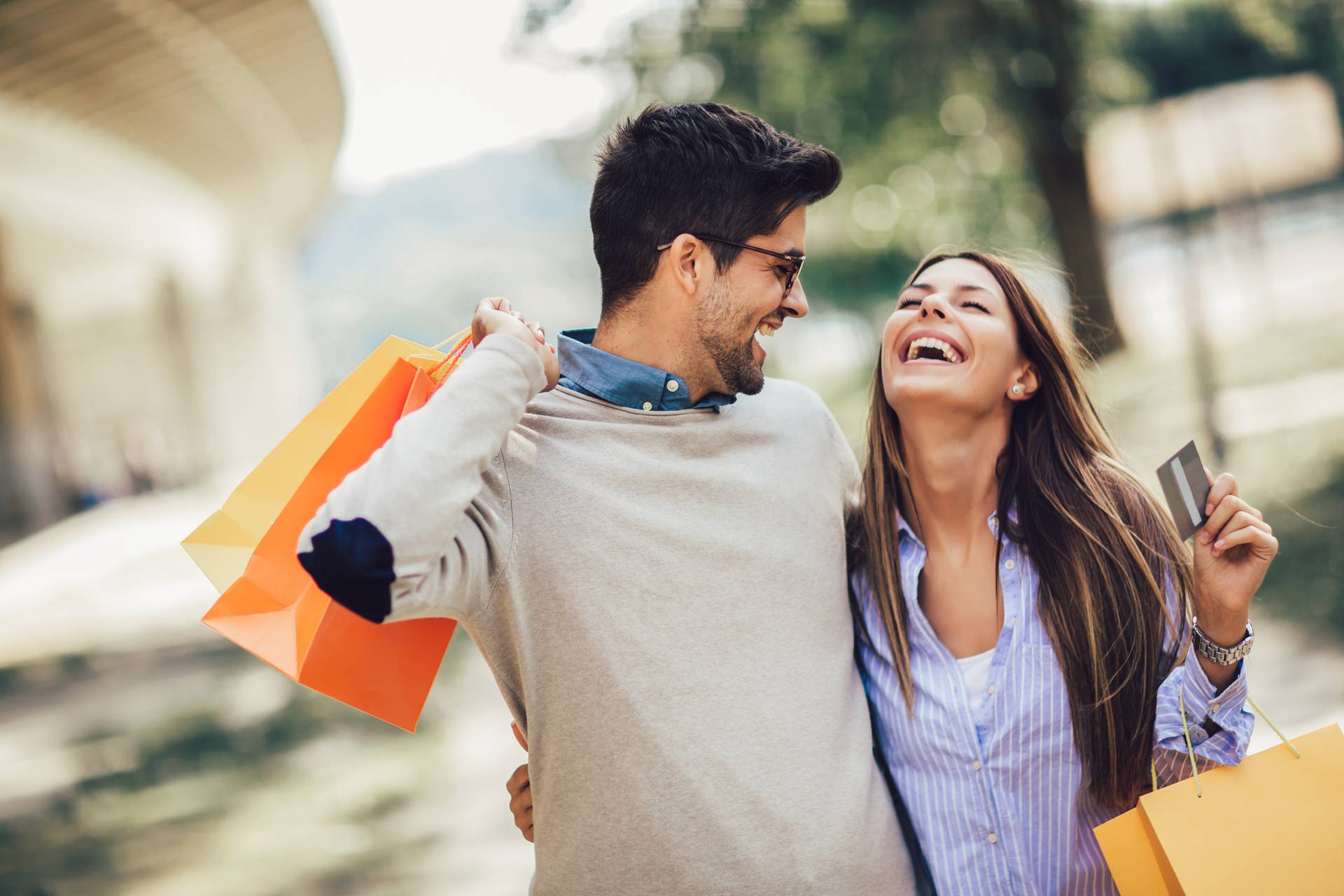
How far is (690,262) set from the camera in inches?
99.7

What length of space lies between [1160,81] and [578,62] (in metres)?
6.82

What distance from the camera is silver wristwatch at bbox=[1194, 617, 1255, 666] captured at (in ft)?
7.19

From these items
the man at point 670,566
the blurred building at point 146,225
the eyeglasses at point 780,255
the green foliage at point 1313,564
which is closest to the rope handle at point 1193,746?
the man at point 670,566

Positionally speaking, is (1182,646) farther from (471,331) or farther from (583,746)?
(471,331)

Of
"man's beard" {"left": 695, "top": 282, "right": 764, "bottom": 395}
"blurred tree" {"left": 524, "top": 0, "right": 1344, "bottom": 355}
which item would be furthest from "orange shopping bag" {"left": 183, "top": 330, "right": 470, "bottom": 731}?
"blurred tree" {"left": 524, "top": 0, "right": 1344, "bottom": 355}

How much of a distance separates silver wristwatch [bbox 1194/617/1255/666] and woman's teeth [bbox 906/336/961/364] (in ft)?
2.71

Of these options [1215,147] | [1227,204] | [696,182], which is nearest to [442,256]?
[1227,204]

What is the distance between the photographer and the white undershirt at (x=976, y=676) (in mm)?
2451

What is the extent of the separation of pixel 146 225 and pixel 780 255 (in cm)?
2038

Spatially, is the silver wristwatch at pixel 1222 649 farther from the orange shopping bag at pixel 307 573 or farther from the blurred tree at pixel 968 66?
the blurred tree at pixel 968 66

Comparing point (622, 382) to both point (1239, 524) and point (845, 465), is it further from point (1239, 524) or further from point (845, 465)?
point (1239, 524)

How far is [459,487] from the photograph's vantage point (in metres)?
1.92

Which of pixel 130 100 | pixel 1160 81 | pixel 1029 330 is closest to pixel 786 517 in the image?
pixel 1029 330

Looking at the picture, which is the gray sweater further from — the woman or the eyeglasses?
the eyeglasses
